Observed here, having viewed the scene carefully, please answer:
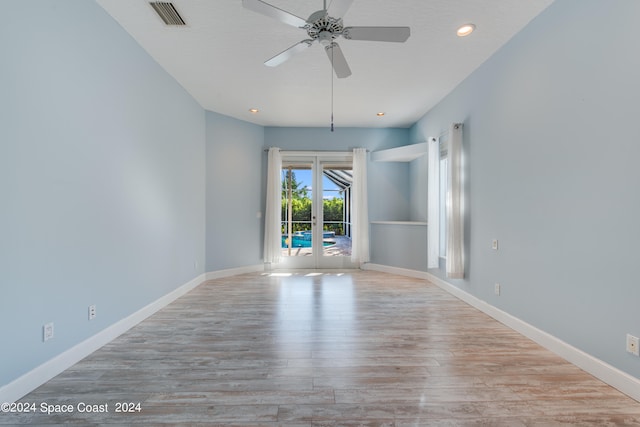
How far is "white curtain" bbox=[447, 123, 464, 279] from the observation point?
3.77 metres

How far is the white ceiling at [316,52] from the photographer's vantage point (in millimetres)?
2477

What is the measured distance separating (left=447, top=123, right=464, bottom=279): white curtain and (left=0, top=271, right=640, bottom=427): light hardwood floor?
2.06ft

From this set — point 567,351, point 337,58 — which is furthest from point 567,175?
point 337,58

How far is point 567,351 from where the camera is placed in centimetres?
228

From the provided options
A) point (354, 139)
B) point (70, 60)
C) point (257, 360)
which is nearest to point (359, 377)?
point (257, 360)

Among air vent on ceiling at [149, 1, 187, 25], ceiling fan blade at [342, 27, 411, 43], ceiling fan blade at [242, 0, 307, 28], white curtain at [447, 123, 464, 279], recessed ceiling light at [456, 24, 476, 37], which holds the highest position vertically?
air vent on ceiling at [149, 1, 187, 25]

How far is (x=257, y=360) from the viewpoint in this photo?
2273 millimetres

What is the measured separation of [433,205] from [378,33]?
3195 millimetres

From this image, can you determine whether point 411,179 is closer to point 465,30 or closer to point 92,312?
point 465,30

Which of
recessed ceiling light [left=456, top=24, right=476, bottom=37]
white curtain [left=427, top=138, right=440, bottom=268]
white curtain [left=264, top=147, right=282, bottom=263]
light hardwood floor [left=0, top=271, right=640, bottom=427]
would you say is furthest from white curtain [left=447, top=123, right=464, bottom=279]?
white curtain [left=264, top=147, right=282, bottom=263]

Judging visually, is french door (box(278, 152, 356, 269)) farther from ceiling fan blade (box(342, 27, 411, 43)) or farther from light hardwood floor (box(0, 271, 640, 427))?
ceiling fan blade (box(342, 27, 411, 43))

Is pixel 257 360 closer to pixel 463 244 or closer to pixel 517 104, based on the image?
pixel 463 244

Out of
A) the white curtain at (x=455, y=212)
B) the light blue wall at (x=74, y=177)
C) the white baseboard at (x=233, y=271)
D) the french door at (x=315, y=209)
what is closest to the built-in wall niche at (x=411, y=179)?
the french door at (x=315, y=209)

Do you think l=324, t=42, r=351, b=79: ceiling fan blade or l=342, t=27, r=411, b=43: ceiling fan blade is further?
l=324, t=42, r=351, b=79: ceiling fan blade
